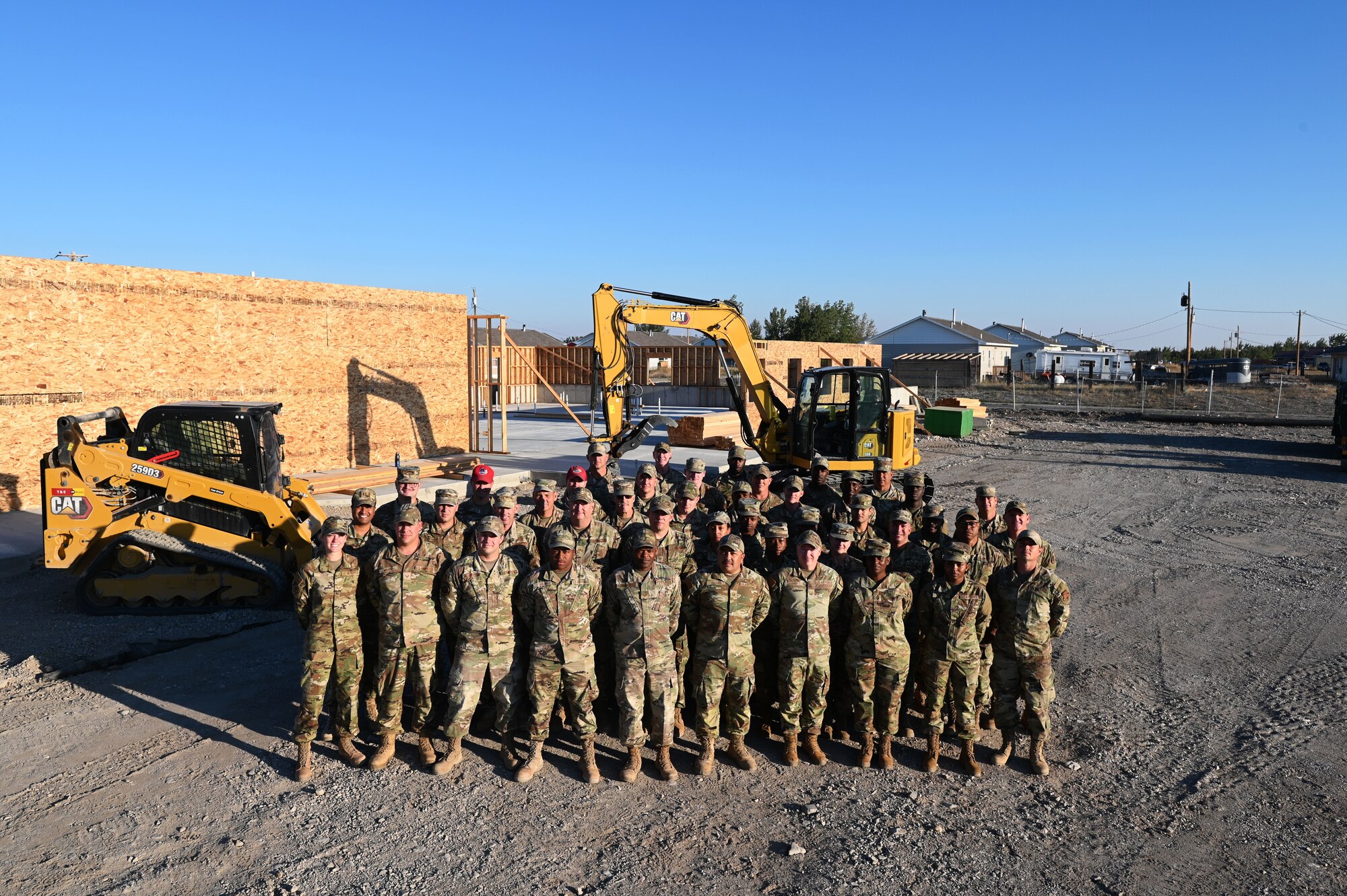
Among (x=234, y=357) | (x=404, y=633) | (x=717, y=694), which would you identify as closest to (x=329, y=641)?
(x=404, y=633)

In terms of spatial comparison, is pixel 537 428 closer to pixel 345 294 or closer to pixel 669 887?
pixel 345 294

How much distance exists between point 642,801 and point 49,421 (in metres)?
12.4

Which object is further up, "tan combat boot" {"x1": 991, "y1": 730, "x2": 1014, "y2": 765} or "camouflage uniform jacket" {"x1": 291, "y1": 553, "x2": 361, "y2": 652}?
"camouflage uniform jacket" {"x1": 291, "y1": 553, "x2": 361, "y2": 652}

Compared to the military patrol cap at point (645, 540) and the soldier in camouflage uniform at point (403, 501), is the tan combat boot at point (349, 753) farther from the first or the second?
the military patrol cap at point (645, 540)

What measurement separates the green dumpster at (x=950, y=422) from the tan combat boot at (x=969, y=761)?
21343mm

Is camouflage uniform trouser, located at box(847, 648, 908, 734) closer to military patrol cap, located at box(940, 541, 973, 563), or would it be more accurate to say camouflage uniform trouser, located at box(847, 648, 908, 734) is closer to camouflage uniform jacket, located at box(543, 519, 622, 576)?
military patrol cap, located at box(940, 541, 973, 563)

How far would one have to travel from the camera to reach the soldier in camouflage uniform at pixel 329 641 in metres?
5.46

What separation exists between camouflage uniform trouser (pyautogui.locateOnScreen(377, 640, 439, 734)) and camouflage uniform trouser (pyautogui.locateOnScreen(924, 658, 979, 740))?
3.20m

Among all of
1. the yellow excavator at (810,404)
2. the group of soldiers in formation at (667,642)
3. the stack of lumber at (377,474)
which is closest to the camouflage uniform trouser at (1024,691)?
the group of soldiers in formation at (667,642)

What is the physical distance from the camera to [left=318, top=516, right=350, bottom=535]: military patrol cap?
568cm

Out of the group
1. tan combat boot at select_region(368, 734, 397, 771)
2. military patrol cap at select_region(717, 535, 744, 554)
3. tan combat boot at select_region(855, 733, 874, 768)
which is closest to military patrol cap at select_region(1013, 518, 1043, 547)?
tan combat boot at select_region(855, 733, 874, 768)

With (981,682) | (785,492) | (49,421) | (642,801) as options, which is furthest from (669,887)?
(49,421)

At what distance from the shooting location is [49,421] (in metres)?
13.2

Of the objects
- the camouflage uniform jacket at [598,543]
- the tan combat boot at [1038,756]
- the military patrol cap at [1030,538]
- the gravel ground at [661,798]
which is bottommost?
the gravel ground at [661,798]
